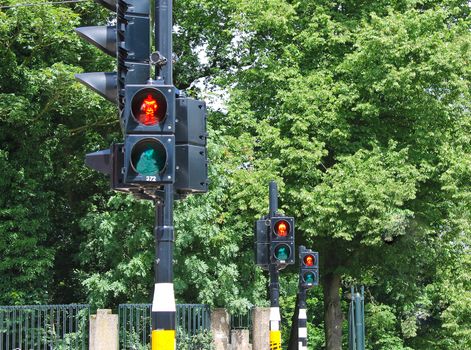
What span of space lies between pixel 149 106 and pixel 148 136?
0.27m

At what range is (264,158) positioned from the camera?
1220 inches

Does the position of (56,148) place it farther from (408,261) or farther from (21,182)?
(408,261)

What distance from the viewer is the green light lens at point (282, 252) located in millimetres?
17688

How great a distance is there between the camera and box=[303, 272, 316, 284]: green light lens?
2239 centimetres

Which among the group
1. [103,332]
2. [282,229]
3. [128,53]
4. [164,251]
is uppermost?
[128,53]

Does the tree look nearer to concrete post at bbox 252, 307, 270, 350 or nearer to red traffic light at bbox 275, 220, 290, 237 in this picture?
concrete post at bbox 252, 307, 270, 350

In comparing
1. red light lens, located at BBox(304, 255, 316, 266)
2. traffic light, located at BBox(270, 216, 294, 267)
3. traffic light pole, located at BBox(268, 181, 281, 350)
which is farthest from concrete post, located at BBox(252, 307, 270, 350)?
traffic light, located at BBox(270, 216, 294, 267)

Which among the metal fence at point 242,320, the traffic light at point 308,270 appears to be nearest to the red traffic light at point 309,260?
the traffic light at point 308,270

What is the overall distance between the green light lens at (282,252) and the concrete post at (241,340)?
5.86 meters

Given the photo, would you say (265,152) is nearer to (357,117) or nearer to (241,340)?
(357,117)

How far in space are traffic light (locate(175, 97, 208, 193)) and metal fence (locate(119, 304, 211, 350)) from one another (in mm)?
14846

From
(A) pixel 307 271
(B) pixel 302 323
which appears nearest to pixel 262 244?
(A) pixel 307 271

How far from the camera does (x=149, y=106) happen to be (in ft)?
24.7

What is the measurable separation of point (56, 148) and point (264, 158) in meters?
6.96
